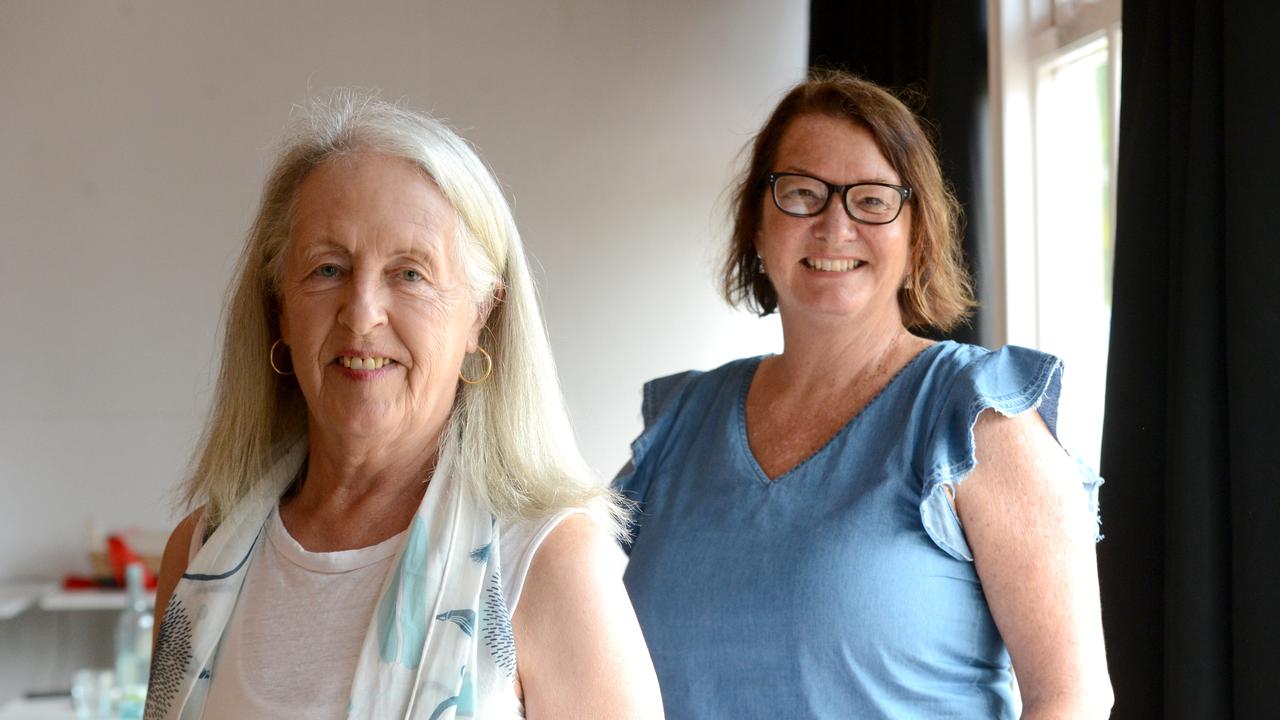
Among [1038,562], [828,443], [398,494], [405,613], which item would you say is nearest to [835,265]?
[828,443]

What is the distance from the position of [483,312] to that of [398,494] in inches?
8.1

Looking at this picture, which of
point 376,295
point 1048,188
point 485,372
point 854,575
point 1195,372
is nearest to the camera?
point 376,295

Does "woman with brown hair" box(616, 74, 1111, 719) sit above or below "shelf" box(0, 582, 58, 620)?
above

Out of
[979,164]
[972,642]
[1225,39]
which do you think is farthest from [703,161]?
[972,642]

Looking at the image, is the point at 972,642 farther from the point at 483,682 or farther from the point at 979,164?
the point at 979,164

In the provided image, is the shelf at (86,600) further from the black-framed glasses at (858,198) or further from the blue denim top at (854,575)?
the black-framed glasses at (858,198)

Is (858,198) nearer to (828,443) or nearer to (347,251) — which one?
(828,443)

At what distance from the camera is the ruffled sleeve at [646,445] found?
182cm

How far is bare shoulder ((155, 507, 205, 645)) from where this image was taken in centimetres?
138

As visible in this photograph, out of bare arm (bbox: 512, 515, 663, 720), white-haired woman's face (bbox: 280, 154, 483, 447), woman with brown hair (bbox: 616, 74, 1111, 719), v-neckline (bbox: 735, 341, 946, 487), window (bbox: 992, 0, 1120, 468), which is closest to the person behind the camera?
bare arm (bbox: 512, 515, 663, 720)

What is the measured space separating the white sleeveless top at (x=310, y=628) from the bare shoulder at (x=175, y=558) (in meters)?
0.19

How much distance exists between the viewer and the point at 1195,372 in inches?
77.8

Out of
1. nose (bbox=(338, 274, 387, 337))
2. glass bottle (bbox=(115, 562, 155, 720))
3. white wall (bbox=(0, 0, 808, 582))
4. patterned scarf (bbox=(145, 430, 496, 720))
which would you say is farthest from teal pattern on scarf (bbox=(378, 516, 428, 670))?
white wall (bbox=(0, 0, 808, 582))

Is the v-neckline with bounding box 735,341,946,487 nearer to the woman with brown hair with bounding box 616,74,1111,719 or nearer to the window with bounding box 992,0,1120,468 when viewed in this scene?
the woman with brown hair with bounding box 616,74,1111,719
